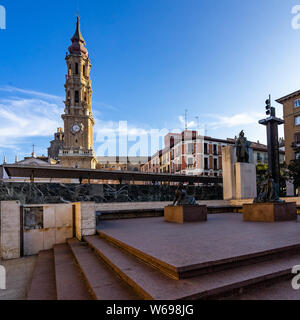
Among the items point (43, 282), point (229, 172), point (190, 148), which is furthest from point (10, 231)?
point (190, 148)

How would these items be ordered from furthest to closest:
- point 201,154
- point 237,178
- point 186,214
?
point 201,154 < point 237,178 < point 186,214

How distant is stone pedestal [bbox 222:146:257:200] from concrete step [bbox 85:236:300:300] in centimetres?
1163

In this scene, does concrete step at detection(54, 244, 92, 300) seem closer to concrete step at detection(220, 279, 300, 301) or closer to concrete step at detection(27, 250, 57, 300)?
concrete step at detection(27, 250, 57, 300)

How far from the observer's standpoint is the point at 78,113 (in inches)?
2373

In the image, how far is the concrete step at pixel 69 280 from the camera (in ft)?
9.83

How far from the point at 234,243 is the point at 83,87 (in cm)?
6589

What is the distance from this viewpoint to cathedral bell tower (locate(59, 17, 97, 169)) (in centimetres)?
5541

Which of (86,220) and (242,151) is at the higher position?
(242,151)

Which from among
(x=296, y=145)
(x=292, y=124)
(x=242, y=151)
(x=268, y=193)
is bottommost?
(x=268, y=193)

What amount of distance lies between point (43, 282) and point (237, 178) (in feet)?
44.3

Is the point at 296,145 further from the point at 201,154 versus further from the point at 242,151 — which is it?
the point at 242,151

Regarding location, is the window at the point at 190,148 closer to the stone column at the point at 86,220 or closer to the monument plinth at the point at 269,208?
the monument plinth at the point at 269,208

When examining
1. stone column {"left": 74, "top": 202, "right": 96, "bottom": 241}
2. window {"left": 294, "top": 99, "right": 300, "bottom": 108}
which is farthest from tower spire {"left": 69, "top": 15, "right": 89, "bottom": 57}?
stone column {"left": 74, "top": 202, "right": 96, "bottom": 241}
